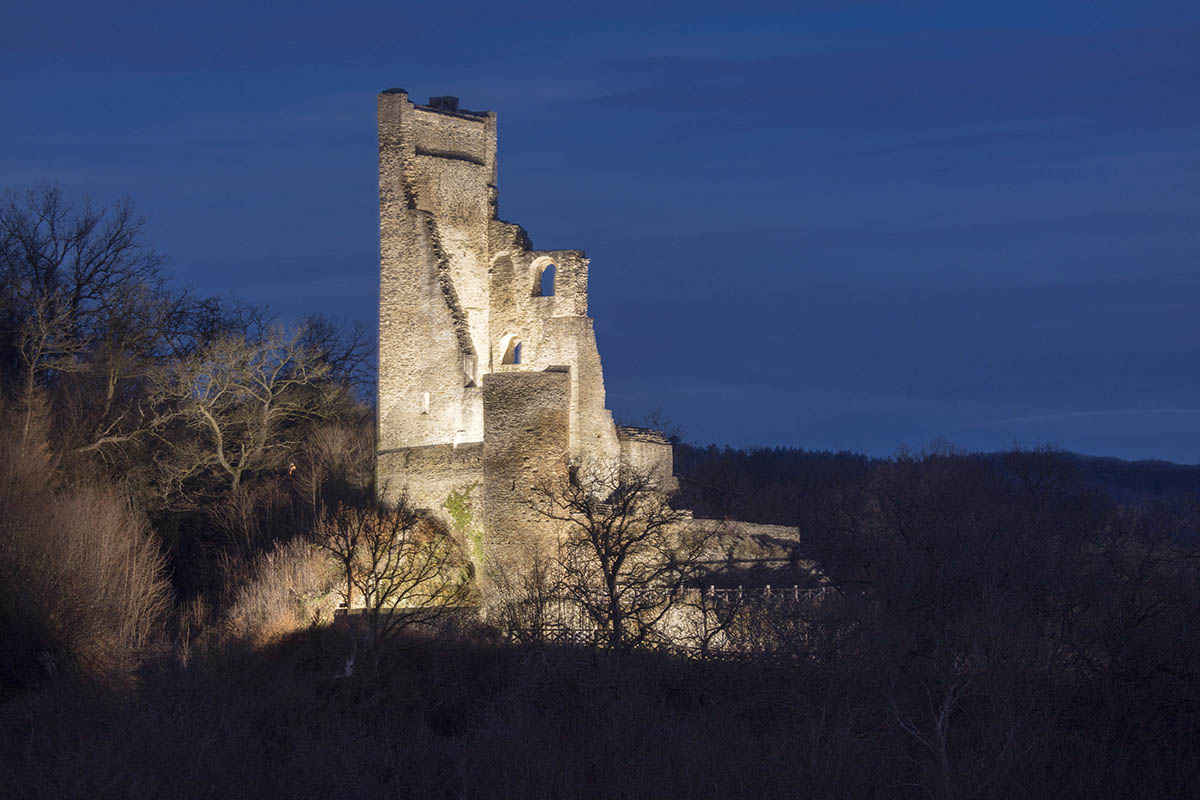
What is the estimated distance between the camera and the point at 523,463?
33250 mm

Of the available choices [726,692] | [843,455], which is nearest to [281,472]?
[726,692]

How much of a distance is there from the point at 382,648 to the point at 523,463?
4751 millimetres

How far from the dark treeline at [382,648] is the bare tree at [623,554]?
3.00ft

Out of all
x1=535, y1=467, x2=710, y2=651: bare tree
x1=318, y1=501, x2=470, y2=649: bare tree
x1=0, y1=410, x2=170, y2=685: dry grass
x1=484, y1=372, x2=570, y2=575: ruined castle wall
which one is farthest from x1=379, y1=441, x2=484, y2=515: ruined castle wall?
x1=0, y1=410, x2=170, y2=685: dry grass

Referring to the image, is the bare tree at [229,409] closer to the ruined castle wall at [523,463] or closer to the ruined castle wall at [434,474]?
the ruined castle wall at [434,474]

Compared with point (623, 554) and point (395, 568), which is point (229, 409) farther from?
point (623, 554)

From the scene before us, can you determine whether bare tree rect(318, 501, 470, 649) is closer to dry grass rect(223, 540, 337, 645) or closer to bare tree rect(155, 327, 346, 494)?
dry grass rect(223, 540, 337, 645)

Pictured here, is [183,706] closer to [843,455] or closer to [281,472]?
[281,472]

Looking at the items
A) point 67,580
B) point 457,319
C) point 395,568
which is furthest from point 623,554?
point 67,580

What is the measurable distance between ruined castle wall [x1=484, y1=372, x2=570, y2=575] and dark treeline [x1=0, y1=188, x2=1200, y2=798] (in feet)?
6.34

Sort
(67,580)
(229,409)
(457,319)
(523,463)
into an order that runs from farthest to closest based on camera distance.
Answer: (229,409)
(457,319)
(67,580)
(523,463)

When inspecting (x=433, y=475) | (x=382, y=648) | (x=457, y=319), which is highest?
(x=457, y=319)

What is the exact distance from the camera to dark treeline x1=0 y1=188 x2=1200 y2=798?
26.0 meters

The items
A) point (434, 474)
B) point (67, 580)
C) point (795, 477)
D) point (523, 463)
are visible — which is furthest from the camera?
point (795, 477)
